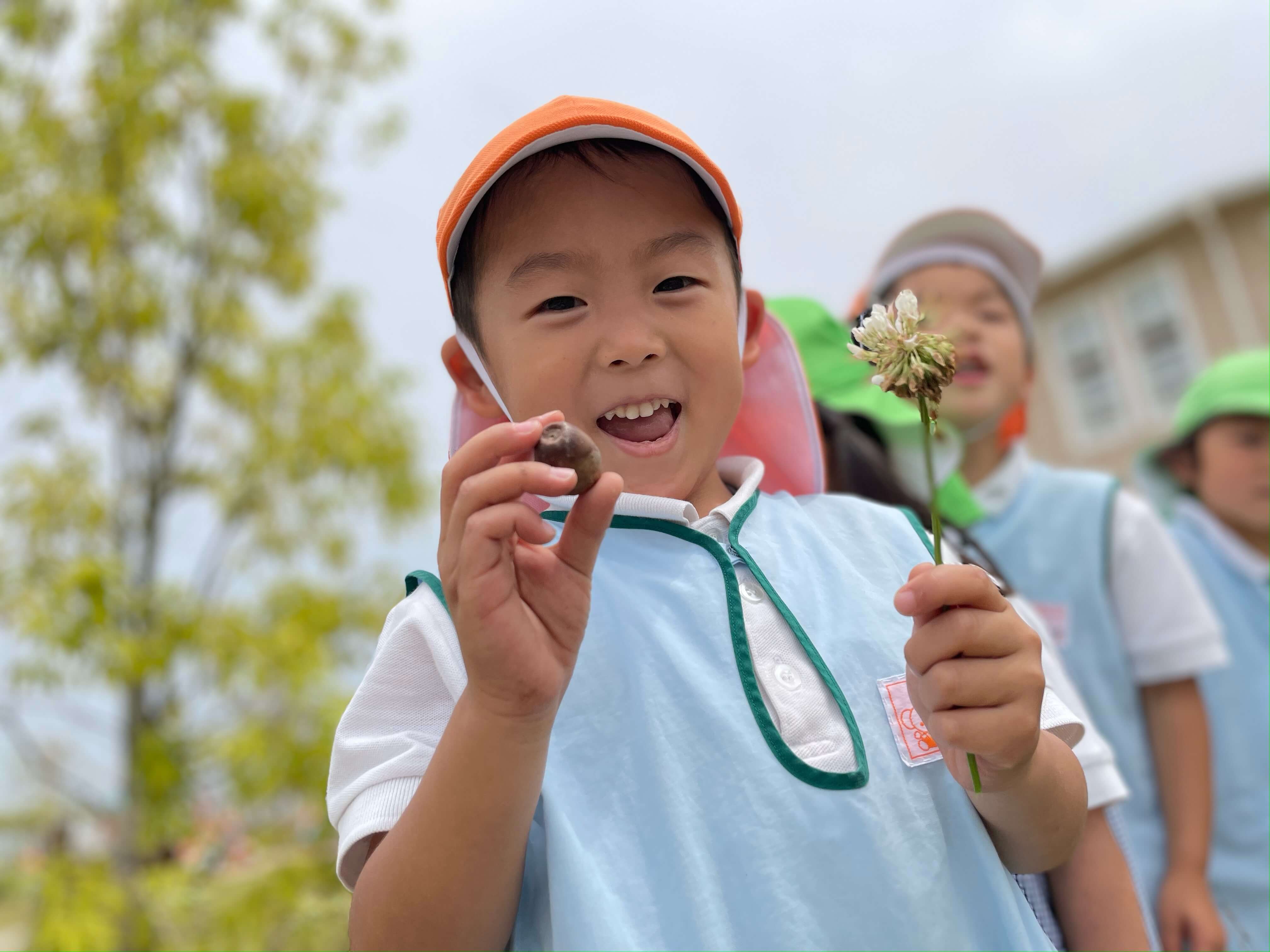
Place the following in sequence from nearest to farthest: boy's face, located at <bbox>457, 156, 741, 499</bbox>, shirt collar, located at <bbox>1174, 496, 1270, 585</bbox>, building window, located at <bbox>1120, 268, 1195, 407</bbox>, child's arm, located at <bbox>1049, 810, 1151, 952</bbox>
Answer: boy's face, located at <bbox>457, 156, 741, 499</bbox>, child's arm, located at <bbox>1049, 810, 1151, 952</bbox>, shirt collar, located at <bbox>1174, 496, 1270, 585</bbox>, building window, located at <bbox>1120, 268, 1195, 407</bbox>

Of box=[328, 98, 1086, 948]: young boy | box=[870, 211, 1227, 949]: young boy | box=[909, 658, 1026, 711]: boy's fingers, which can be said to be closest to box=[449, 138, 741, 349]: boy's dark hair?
box=[328, 98, 1086, 948]: young boy

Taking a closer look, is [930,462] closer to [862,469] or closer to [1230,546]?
[862,469]

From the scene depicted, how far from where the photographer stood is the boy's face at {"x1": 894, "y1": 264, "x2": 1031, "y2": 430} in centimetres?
229

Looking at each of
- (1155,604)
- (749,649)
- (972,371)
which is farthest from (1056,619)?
(749,649)

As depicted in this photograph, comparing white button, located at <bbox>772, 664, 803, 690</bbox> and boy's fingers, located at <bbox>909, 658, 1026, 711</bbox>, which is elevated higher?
white button, located at <bbox>772, 664, 803, 690</bbox>

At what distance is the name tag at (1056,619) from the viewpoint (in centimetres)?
219

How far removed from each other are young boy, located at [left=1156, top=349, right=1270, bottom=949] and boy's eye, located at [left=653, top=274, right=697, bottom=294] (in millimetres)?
1881

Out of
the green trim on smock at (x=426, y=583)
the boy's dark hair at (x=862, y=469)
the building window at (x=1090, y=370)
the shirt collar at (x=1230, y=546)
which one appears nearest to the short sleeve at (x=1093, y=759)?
the boy's dark hair at (x=862, y=469)

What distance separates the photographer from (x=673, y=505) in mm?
1262

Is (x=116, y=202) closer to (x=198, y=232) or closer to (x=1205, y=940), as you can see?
(x=198, y=232)

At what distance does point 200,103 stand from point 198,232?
0.68 m

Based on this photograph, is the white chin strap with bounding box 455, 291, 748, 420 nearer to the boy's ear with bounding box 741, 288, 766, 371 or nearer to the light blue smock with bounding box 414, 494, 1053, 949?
the boy's ear with bounding box 741, 288, 766, 371

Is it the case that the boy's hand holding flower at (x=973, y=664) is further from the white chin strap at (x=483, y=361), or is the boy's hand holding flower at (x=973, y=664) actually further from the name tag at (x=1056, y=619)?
the name tag at (x=1056, y=619)

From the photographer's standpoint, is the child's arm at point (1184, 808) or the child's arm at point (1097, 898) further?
the child's arm at point (1184, 808)
